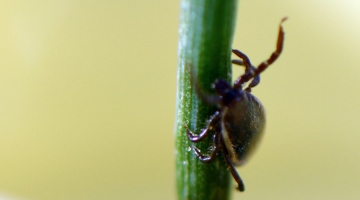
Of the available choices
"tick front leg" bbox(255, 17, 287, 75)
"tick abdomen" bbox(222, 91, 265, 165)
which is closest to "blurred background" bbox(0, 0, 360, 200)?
"tick abdomen" bbox(222, 91, 265, 165)

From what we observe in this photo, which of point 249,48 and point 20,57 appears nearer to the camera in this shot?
point 20,57

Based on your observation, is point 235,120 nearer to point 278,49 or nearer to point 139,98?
point 278,49

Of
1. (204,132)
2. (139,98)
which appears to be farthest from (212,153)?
(139,98)

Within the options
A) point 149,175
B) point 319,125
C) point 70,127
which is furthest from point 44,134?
point 319,125

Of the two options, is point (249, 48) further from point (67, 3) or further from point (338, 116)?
point (67, 3)

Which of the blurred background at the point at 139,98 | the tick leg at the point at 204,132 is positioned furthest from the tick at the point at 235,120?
the blurred background at the point at 139,98

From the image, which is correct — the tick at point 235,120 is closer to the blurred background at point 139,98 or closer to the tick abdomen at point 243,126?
the tick abdomen at point 243,126

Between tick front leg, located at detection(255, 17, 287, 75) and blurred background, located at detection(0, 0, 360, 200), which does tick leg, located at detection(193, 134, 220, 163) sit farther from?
blurred background, located at detection(0, 0, 360, 200)
